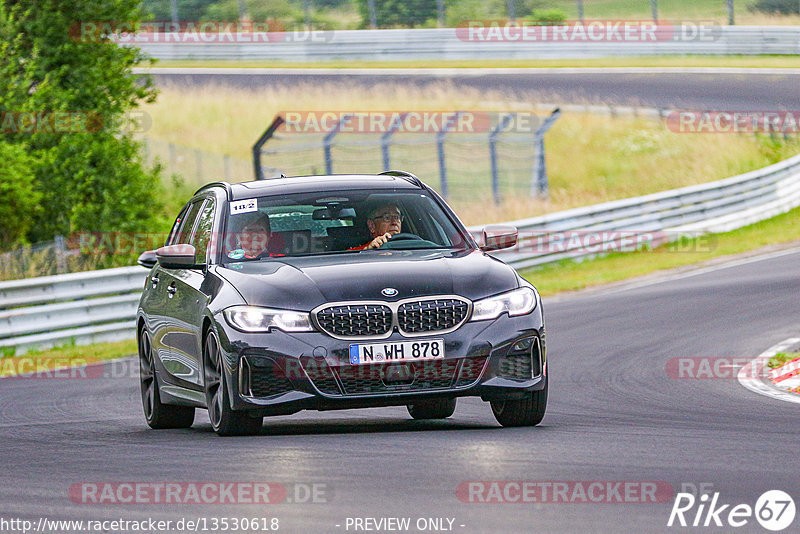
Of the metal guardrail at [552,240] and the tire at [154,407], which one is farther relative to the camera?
the metal guardrail at [552,240]

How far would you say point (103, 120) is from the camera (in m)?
24.8

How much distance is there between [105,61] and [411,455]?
18672 millimetres

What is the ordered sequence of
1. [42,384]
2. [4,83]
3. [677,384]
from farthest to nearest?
[4,83], [42,384], [677,384]

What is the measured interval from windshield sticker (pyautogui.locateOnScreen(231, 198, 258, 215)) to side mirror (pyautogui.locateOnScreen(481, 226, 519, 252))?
152cm

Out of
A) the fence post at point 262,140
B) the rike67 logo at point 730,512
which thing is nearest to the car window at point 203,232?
the rike67 logo at point 730,512

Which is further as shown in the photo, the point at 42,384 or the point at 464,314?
the point at 42,384

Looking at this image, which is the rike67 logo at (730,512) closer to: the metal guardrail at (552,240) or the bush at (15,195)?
the metal guardrail at (552,240)

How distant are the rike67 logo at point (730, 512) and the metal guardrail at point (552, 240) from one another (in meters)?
13.4

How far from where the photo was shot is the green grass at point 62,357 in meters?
17.2

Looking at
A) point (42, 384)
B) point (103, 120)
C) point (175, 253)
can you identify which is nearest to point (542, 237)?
point (103, 120)

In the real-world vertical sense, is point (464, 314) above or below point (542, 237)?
above

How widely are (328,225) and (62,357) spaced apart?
367 inches

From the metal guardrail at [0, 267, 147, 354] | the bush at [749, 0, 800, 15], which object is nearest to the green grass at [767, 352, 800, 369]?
the metal guardrail at [0, 267, 147, 354]

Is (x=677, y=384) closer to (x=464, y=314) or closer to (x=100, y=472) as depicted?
(x=464, y=314)
